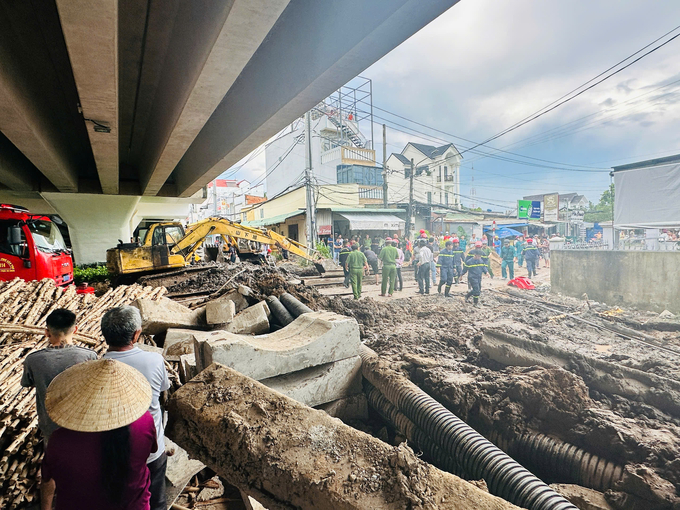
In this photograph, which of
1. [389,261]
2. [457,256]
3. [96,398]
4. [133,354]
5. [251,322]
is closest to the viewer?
[96,398]

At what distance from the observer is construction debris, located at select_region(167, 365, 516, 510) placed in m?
1.96

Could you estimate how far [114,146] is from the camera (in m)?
7.11

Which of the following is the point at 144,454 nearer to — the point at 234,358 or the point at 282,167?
the point at 234,358

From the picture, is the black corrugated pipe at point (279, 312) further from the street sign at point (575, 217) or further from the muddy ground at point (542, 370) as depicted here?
the street sign at point (575, 217)

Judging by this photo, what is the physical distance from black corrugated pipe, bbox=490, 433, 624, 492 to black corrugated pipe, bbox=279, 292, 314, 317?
143 inches

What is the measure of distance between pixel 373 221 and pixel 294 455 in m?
24.6

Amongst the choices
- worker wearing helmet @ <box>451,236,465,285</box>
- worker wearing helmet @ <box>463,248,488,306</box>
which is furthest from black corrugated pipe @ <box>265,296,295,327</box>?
worker wearing helmet @ <box>451,236,465,285</box>

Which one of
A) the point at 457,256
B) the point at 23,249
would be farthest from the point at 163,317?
the point at 457,256

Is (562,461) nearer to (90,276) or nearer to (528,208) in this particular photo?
(90,276)

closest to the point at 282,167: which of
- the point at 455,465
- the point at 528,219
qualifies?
the point at 528,219

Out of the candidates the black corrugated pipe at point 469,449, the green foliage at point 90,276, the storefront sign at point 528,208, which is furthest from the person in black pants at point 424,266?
the storefront sign at point 528,208

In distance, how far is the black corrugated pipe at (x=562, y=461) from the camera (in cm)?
310

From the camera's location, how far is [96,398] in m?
1.69

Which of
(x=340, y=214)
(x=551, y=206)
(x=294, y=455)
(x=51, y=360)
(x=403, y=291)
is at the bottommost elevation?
(x=403, y=291)
